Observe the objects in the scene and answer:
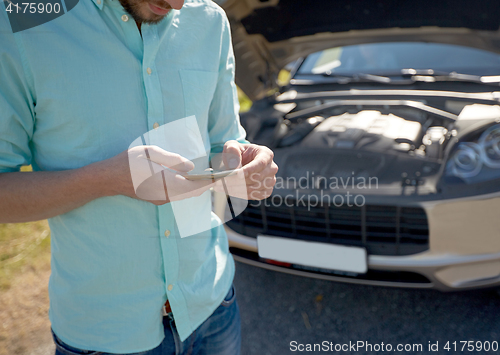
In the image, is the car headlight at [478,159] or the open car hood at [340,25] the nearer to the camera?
Result: the car headlight at [478,159]

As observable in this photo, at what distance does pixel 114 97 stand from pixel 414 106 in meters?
2.13

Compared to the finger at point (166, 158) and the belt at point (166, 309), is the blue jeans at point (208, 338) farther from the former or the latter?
the finger at point (166, 158)

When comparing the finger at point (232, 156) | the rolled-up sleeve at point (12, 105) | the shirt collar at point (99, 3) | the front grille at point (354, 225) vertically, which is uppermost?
the shirt collar at point (99, 3)

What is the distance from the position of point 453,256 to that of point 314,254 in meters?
0.67

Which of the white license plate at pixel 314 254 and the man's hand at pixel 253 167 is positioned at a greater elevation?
the man's hand at pixel 253 167

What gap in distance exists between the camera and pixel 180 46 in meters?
0.91

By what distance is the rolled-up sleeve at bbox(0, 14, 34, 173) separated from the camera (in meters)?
0.70

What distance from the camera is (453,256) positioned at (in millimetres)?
1848

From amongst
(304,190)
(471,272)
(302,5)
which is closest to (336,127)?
(304,190)

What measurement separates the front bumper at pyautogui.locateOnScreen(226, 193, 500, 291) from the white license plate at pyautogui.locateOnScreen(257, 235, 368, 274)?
2.5 inches

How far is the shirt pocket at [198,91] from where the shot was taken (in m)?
0.91

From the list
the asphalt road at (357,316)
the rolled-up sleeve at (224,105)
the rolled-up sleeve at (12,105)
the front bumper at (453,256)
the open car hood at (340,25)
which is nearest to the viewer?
the rolled-up sleeve at (12,105)

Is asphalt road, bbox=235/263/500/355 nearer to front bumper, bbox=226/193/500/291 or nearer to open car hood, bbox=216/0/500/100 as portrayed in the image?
Result: front bumper, bbox=226/193/500/291

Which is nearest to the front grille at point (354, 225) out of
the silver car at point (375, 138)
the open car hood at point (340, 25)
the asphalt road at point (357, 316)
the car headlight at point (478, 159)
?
the silver car at point (375, 138)
